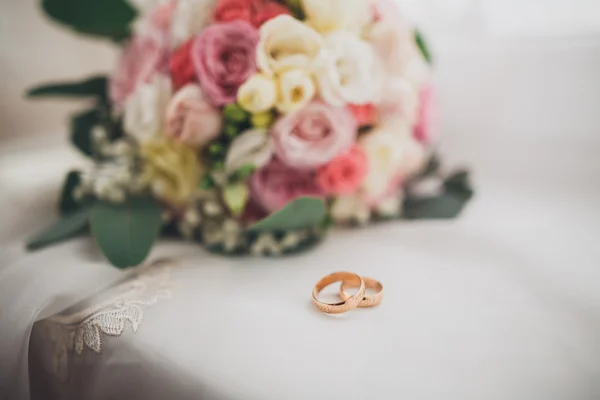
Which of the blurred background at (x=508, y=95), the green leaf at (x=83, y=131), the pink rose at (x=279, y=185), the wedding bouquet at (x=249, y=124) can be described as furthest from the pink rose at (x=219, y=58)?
the green leaf at (x=83, y=131)

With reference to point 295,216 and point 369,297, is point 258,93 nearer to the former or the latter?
point 295,216

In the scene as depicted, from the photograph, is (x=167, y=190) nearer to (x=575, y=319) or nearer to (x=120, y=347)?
(x=120, y=347)

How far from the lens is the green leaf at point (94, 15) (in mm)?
661

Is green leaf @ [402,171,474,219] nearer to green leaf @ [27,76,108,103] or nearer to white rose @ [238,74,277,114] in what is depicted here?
white rose @ [238,74,277,114]

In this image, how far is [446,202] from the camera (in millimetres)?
688

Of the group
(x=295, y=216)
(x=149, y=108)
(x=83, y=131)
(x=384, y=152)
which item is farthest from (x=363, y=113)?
(x=83, y=131)

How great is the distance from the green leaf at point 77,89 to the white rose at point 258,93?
1.20 feet

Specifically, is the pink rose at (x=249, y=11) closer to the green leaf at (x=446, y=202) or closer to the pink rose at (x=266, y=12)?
the pink rose at (x=266, y=12)

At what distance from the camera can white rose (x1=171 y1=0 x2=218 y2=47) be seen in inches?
22.2

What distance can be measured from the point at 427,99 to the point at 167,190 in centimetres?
43

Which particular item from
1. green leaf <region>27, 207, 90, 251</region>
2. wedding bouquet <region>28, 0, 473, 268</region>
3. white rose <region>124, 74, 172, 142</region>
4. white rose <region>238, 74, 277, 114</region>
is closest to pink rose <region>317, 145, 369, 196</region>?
wedding bouquet <region>28, 0, 473, 268</region>

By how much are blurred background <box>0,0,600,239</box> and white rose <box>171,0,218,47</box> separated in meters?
0.14

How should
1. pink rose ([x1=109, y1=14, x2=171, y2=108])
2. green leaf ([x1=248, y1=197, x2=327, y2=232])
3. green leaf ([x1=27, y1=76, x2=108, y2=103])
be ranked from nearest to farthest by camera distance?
1. green leaf ([x1=248, y1=197, x2=327, y2=232])
2. pink rose ([x1=109, y1=14, x2=171, y2=108])
3. green leaf ([x1=27, y1=76, x2=108, y2=103])

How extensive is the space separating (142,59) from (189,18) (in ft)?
0.35
